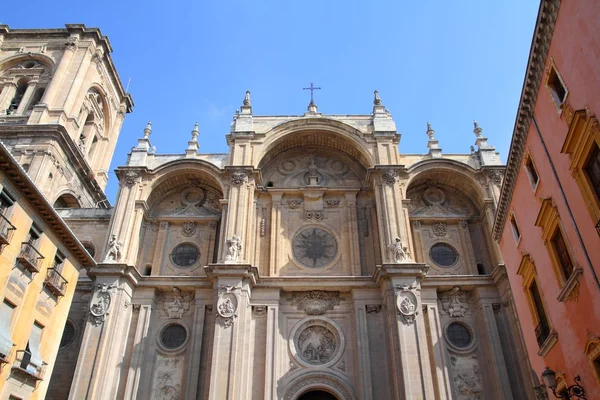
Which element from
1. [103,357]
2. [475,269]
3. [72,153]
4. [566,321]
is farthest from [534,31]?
→ [72,153]

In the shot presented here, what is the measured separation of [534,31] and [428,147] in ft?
48.6

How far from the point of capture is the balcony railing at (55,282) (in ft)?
56.6

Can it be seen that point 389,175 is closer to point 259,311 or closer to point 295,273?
point 295,273

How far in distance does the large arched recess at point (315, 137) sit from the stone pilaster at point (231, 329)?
294 inches

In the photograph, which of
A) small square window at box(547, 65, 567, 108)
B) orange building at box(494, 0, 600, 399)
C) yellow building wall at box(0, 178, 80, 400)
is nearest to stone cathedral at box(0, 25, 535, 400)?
yellow building wall at box(0, 178, 80, 400)

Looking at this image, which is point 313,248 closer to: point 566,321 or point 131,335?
point 131,335

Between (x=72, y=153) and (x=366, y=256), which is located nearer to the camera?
(x=366, y=256)

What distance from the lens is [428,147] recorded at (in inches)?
1102

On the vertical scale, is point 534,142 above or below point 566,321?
above

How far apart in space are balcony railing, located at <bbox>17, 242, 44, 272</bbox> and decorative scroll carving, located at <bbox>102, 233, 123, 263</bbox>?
6062mm

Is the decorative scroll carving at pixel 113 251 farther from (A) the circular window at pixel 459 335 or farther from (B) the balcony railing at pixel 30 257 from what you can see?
(A) the circular window at pixel 459 335

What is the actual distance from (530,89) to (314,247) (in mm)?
13832

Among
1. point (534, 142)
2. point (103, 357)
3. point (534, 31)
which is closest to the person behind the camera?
point (534, 31)

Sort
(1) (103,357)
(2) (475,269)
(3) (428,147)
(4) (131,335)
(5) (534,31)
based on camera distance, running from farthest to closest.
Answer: (3) (428,147), (2) (475,269), (4) (131,335), (1) (103,357), (5) (534,31)
